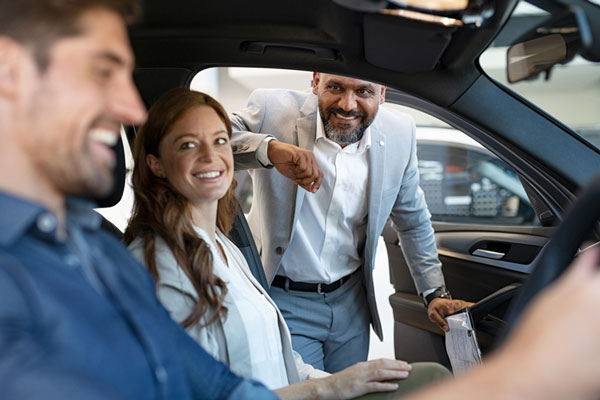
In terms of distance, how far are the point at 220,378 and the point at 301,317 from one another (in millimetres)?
1235

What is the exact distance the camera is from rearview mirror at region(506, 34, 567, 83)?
4.61 feet

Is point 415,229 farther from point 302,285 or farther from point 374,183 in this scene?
point 302,285

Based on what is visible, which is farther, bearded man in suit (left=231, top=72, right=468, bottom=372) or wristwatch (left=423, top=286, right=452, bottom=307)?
wristwatch (left=423, top=286, right=452, bottom=307)

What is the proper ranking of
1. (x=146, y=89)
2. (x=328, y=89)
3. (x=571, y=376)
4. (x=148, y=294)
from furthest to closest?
(x=328, y=89) → (x=146, y=89) → (x=148, y=294) → (x=571, y=376)

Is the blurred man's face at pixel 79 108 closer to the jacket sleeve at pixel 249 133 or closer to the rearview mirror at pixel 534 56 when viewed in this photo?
the rearview mirror at pixel 534 56

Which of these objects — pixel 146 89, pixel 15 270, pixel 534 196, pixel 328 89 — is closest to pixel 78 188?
pixel 15 270

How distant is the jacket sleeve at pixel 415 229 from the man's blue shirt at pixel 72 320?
165cm

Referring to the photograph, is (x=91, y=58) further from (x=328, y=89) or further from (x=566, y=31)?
(x=328, y=89)

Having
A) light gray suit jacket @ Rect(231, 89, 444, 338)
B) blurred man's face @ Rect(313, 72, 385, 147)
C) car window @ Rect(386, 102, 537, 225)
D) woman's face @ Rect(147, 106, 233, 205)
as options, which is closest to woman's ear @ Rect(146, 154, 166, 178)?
woman's face @ Rect(147, 106, 233, 205)

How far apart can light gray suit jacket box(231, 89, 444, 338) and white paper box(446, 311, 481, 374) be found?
0.44m

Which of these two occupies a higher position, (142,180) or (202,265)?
(142,180)

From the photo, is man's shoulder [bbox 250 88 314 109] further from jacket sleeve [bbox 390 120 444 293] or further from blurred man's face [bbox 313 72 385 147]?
jacket sleeve [bbox 390 120 444 293]

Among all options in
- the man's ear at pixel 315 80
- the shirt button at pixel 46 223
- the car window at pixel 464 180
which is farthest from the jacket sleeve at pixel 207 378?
the car window at pixel 464 180

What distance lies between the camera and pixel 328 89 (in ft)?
7.57
